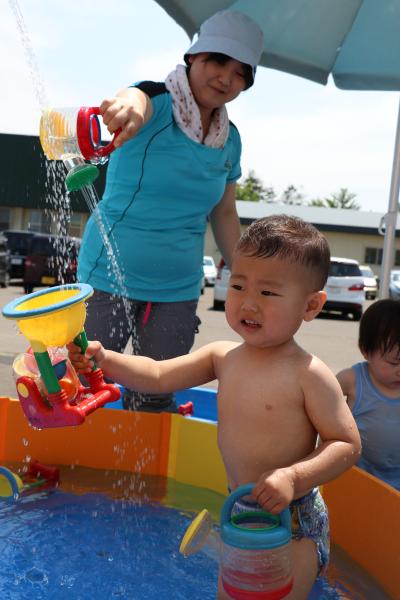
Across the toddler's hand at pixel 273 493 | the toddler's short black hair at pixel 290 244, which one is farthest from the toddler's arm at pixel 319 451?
the toddler's short black hair at pixel 290 244

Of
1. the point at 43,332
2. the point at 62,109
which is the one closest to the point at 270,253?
the point at 43,332

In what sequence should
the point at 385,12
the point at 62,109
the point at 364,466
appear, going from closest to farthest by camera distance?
the point at 62,109, the point at 364,466, the point at 385,12

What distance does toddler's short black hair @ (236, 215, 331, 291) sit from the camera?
1952mm

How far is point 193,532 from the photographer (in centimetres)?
180

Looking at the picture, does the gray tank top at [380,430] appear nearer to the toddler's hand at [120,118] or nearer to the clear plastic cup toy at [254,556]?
the clear plastic cup toy at [254,556]

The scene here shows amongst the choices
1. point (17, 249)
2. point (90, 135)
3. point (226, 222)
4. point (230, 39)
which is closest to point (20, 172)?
point (17, 249)

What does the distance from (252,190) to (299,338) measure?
60929mm

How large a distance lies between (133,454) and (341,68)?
262cm

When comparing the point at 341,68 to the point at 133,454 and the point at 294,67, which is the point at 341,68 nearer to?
the point at 294,67

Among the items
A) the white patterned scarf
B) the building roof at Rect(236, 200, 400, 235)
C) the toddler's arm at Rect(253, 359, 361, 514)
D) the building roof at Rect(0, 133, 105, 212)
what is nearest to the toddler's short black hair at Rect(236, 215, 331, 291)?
the toddler's arm at Rect(253, 359, 361, 514)

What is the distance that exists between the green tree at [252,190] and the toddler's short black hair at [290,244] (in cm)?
6390

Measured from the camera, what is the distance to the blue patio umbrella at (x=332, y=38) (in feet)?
13.1

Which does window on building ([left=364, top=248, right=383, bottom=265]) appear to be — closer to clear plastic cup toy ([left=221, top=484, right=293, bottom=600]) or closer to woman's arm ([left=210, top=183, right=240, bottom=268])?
woman's arm ([left=210, top=183, right=240, bottom=268])

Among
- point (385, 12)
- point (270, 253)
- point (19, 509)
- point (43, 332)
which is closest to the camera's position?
point (43, 332)
